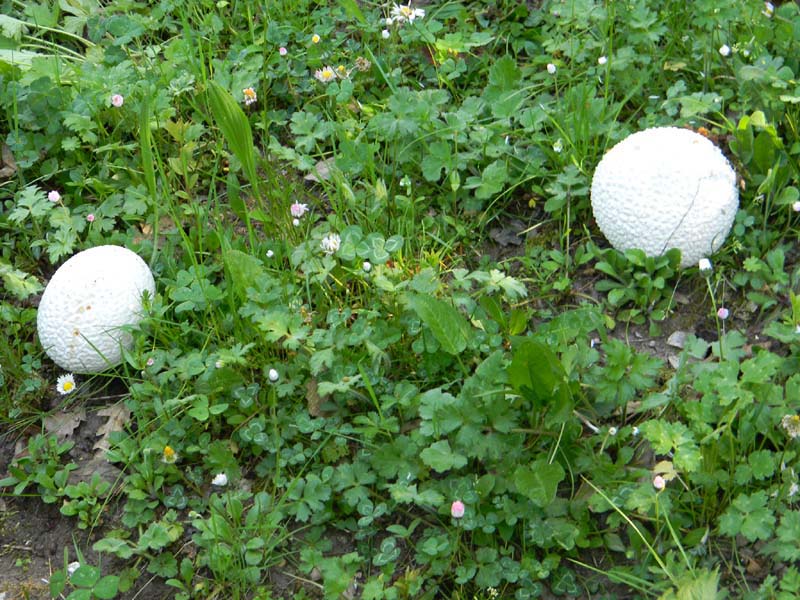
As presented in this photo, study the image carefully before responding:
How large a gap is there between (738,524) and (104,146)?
2.71m

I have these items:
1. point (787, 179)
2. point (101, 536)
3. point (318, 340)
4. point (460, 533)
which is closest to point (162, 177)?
point (318, 340)

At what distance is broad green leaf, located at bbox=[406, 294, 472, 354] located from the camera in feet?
9.24

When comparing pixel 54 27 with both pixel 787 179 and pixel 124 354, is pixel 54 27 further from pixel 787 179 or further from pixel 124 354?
pixel 787 179

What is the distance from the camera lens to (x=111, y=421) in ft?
10.2

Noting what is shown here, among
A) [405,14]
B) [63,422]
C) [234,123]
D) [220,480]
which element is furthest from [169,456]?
[405,14]

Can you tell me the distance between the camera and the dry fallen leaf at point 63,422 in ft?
10.2

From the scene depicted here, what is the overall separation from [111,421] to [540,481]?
1461 mm

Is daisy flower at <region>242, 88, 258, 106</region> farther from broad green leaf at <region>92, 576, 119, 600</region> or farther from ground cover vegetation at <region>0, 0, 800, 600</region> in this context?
broad green leaf at <region>92, 576, 119, 600</region>

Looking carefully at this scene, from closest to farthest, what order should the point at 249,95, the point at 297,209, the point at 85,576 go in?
the point at 85,576, the point at 297,209, the point at 249,95

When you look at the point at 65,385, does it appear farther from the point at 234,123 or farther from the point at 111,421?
the point at 234,123

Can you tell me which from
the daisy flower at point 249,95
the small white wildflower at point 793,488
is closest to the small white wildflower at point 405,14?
the daisy flower at point 249,95

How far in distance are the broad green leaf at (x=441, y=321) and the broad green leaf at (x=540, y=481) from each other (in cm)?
44

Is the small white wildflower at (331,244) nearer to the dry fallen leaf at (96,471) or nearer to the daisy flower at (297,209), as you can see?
the daisy flower at (297,209)

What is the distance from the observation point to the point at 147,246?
3.50m
